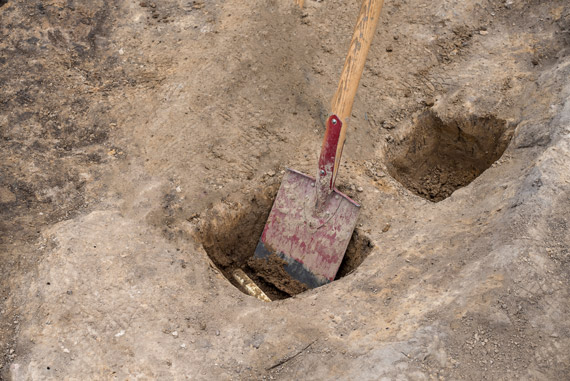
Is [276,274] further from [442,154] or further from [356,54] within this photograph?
[442,154]

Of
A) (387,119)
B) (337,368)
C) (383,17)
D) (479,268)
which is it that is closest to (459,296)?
(479,268)

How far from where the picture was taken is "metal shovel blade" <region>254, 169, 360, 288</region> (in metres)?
4.68

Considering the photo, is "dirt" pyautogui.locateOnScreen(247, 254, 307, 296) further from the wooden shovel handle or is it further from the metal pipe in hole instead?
the wooden shovel handle

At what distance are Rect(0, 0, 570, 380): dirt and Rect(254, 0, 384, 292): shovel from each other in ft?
0.62

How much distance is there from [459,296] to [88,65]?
176 inches

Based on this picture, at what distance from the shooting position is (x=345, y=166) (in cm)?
511

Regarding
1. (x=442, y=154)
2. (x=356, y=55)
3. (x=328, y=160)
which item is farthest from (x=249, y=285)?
(x=442, y=154)

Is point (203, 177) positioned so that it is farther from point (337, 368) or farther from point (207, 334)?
point (337, 368)

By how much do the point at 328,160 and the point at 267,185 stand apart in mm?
804

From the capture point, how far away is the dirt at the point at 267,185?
3588mm

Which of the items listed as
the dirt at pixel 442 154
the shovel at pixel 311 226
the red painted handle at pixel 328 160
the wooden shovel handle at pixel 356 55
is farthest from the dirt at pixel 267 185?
the wooden shovel handle at pixel 356 55

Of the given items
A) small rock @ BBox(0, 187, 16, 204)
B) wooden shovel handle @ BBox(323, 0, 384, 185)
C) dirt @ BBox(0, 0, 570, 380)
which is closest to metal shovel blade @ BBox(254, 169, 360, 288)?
dirt @ BBox(0, 0, 570, 380)

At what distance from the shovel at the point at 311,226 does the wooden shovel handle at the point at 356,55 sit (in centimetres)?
21

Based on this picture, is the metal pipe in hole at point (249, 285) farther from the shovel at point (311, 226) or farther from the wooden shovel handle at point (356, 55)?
the wooden shovel handle at point (356, 55)
